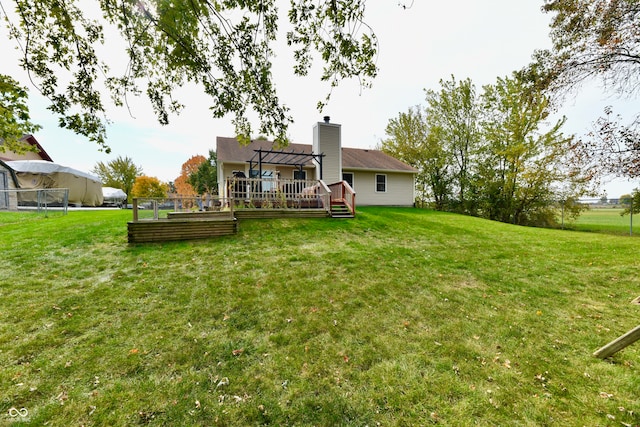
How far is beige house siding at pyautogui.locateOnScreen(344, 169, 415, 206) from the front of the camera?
17578 millimetres

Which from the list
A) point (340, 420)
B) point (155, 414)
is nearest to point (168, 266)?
point (155, 414)

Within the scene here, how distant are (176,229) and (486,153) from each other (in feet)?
70.8

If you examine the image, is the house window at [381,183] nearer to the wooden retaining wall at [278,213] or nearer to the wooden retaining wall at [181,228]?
the wooden retaining wall at [278,213]

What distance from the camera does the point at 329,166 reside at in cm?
1523

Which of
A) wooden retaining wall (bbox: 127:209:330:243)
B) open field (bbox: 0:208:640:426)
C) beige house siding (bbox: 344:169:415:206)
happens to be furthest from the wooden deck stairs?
beige house siding (bbox: 344:169:415:206)

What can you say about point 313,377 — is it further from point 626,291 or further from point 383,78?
point 626,291

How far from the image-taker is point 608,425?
7.02ft

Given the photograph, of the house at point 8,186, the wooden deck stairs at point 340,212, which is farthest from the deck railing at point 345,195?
the house at point 8,186

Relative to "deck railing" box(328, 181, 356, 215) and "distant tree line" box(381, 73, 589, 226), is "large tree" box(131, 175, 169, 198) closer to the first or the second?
"distant tree line" box(381, 73, 589, 226)

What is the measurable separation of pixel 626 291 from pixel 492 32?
6268mm

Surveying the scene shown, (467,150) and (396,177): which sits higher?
(467,150)

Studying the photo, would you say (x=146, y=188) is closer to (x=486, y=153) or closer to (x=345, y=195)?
(x=345, y=195)

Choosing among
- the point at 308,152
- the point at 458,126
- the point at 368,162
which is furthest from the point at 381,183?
the point at 458,126

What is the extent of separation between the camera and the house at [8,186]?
42.2 feet
